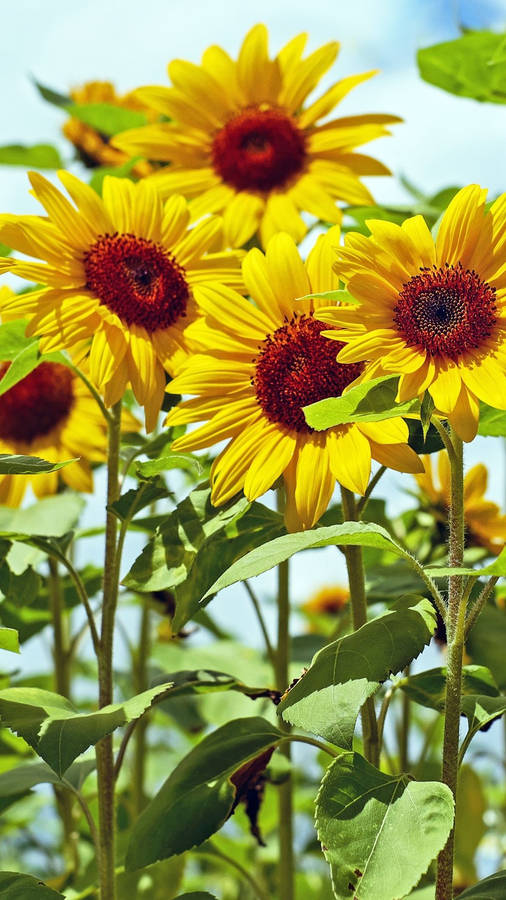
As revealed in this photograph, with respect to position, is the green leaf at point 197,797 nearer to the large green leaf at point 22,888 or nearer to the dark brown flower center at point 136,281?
the large green leaf at point 22,888

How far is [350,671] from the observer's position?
63cm

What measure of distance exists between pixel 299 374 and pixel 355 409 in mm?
110

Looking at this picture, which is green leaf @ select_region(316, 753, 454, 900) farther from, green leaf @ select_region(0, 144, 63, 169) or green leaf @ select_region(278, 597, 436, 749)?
green leaf @ select_region(0, 144, 63, 169)

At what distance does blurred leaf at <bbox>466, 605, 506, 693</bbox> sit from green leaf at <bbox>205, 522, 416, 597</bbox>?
11.0 inches

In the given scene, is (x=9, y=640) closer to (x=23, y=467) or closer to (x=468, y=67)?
(x=23, y=467)

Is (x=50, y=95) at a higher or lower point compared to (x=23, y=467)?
higher

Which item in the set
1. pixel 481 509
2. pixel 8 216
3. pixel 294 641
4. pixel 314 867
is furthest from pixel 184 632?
pixel 314 867

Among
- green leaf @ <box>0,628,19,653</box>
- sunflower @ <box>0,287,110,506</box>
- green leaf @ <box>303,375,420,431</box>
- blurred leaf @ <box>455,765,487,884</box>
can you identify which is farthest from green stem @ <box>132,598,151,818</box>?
green leaf @ <box>303,375,420,431</box>

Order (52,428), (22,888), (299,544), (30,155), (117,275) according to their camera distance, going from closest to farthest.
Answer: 1. (299,544)
2. (22,888)
3. (117,275)
4. (52,428)
5. (30,155)

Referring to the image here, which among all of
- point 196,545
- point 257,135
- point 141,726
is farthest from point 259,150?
point 141,726

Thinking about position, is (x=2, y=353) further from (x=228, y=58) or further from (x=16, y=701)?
(x=228, y=58)

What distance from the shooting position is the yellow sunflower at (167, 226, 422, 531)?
2.32ft

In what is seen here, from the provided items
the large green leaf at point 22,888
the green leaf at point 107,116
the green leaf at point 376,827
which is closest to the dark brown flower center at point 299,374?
the green leaf at point 376,827

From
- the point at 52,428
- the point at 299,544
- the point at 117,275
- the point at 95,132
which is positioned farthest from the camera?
the point at 95,132
